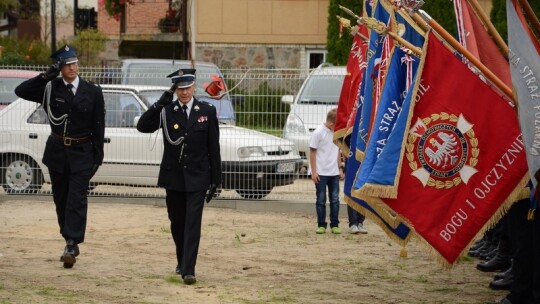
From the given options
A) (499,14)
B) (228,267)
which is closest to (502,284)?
(228,267)

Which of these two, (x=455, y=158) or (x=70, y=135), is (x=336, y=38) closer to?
(x=70, y=135)

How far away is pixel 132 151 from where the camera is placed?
59.5 feet

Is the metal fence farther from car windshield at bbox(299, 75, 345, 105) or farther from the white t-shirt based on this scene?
the white t-shirt

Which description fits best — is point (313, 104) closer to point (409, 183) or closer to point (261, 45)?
point (409, 183)

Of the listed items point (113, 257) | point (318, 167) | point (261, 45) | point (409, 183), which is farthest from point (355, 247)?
point (261, 45)

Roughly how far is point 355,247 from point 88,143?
364 cm

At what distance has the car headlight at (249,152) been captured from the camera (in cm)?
1800

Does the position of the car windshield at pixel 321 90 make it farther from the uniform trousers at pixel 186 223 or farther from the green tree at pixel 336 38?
the green tree at pixel 336 38

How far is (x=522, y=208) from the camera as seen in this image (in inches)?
391

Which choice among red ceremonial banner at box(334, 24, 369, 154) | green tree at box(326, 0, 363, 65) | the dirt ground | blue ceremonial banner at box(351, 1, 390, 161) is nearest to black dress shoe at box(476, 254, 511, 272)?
the dirt ground

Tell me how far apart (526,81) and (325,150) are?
6917mm

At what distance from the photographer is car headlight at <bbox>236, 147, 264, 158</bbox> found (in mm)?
18000

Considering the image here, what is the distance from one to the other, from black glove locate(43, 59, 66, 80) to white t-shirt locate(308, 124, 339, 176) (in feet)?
13.9

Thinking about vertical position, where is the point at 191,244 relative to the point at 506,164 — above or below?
below
